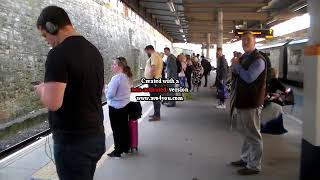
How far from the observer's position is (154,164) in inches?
206

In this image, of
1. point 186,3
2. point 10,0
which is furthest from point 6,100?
point 186,3

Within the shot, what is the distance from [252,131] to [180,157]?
129 cm

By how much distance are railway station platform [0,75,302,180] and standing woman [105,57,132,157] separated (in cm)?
20

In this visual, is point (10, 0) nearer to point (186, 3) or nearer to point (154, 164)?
point (154, 164)

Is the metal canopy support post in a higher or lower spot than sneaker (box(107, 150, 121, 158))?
higher

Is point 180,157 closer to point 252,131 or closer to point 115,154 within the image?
point 115,154

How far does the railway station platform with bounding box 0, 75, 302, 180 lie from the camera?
470 centimetres

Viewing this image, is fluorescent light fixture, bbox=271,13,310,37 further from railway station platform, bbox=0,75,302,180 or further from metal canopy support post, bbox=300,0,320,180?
metal canopy support post, bbox=300,0,320,180

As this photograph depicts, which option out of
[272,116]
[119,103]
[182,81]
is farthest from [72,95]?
[182,81]

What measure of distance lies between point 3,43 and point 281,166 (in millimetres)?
7452

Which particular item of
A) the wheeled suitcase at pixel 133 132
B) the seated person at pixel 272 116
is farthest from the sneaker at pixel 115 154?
the seated person at pixel 272 116

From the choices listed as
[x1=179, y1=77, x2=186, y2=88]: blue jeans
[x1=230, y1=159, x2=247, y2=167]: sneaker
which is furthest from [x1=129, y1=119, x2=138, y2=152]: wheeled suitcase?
[x1=179, y1=77, x2=186, y2=88]: blue jeans

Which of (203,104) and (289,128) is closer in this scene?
(289,128)

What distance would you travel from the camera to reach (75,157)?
236 cm
